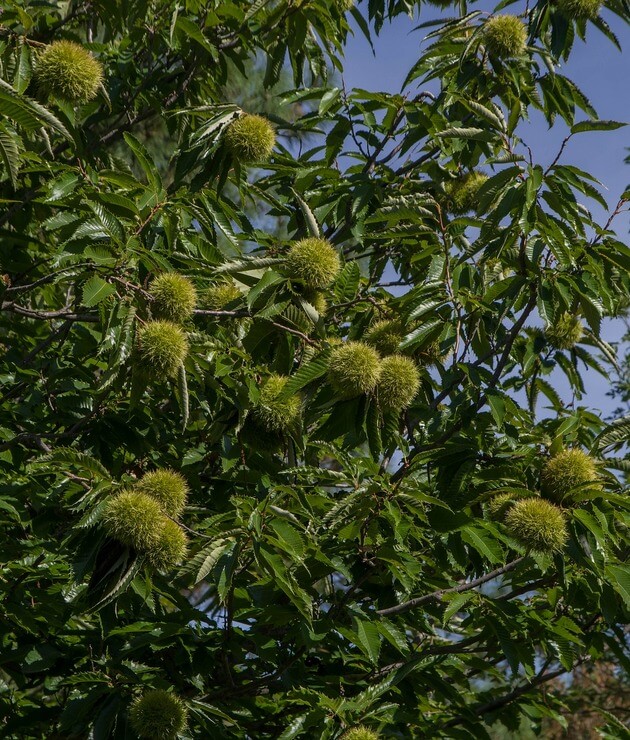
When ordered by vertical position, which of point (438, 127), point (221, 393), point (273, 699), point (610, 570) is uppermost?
point (438, 127)

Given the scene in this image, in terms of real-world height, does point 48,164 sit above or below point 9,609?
above

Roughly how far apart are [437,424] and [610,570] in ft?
2.16

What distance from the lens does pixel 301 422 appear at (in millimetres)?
2664

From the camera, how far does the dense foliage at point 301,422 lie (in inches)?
97.1

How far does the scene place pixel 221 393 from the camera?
275 cm

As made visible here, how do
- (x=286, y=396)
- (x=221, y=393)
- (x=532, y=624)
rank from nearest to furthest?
(x=286, y=396), (x=221, y=393), (x=532, y=624)

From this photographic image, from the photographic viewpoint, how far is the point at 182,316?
2.50 meters

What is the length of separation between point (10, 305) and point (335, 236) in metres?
1.24

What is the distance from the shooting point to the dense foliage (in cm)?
247

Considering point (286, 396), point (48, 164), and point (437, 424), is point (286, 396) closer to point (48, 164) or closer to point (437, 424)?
point (437, 424)

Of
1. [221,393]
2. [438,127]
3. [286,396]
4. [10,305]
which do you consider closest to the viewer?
[286,396]

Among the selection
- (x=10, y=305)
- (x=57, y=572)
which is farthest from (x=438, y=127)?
(x=57, y=572)

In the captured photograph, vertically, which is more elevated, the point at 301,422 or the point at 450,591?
the point at 301,422

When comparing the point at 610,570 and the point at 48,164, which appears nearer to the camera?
the point at 610,570
